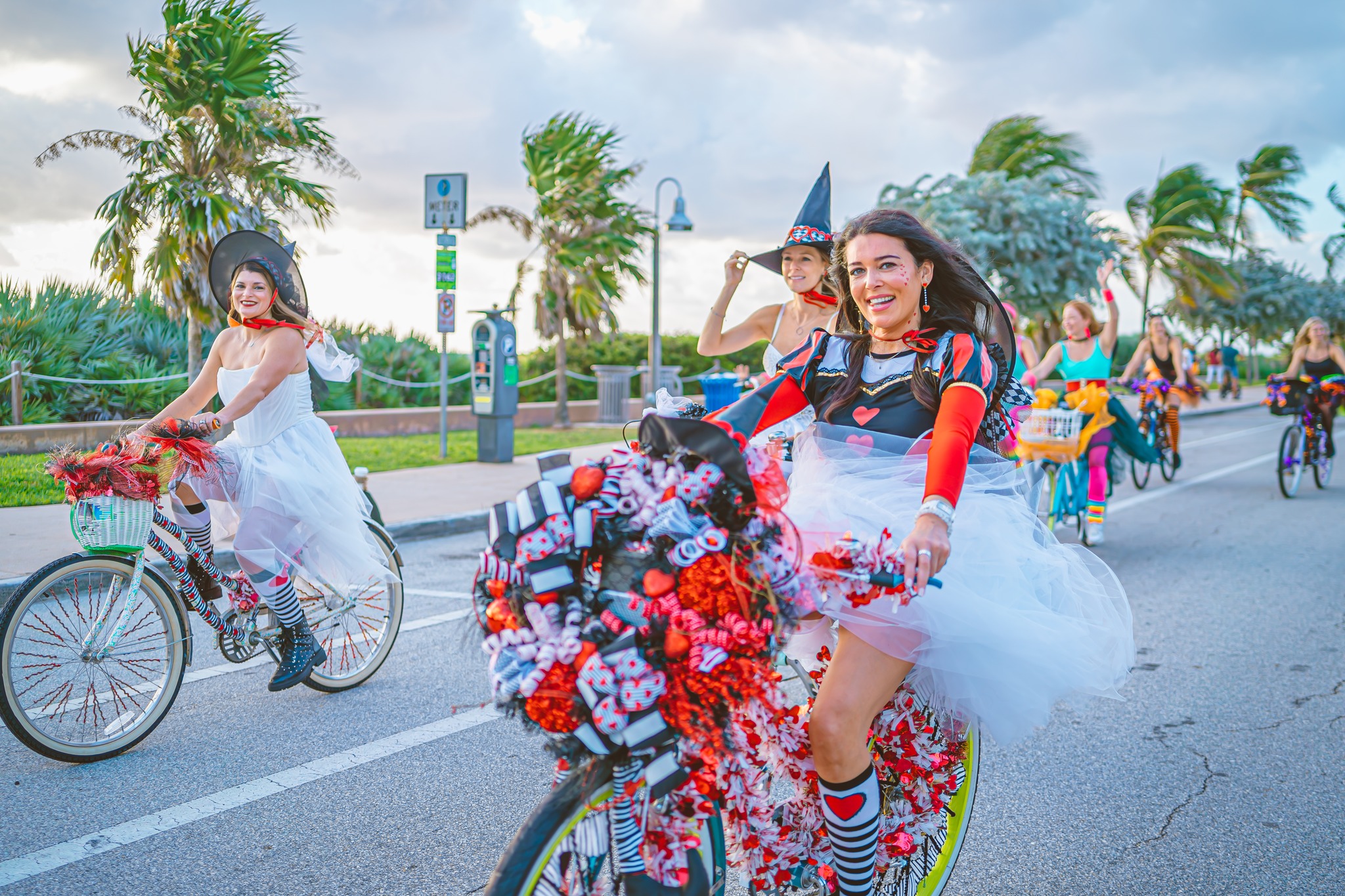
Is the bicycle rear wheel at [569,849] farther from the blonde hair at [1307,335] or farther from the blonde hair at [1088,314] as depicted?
the blonde hair at [1307,335]

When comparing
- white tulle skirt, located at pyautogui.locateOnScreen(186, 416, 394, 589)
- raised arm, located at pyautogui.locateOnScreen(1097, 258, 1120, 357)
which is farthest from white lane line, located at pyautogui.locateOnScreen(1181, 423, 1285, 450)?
white tulle skirt, located at pyautogui.locateOnScreen(186, 416, 394, 589)

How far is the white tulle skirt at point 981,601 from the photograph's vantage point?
2.29 meters

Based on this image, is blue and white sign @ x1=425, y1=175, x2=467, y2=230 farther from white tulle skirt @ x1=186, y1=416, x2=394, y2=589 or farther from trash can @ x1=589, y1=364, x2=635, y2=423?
trash can @ x1=589, y1=364, x2=635, y2=423

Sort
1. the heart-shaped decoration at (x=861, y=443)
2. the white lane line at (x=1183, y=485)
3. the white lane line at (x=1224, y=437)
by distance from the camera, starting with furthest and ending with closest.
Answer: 1. the white lane line at (x=1224, y=437)
2. the white lane line at (x=1183, y=485)
3. the heart-shaped decoration at (x=861, y=443)

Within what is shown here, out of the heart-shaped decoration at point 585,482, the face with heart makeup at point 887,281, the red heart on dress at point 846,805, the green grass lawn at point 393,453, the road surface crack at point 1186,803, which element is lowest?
the road surface crack at point 1186,803

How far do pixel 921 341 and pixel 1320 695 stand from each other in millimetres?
3595

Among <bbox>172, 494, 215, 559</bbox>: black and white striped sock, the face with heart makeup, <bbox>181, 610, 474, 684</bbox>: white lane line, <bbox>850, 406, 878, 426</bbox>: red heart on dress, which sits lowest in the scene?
<bbox>181, 610, 474, 684</bbox>: white lane line

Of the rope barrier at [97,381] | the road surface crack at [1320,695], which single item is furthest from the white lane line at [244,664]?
the rope barrier at [97,381]

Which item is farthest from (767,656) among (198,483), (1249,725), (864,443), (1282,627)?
(1282,627)

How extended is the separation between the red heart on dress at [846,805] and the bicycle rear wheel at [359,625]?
290cm

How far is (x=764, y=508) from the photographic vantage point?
186cm

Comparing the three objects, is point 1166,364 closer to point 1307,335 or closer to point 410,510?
point 1307,335

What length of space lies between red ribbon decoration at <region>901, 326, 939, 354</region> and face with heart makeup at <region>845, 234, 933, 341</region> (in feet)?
0.11

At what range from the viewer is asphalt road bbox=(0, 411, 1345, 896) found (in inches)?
120
